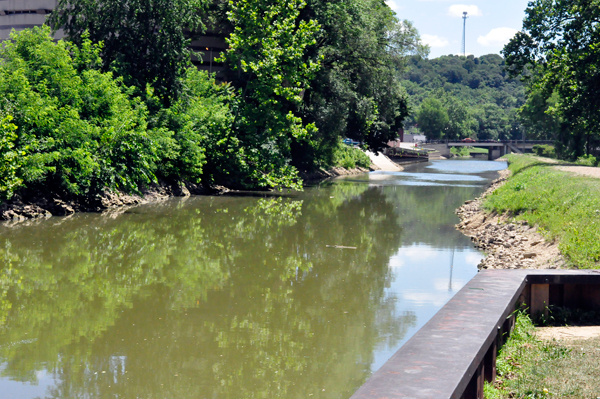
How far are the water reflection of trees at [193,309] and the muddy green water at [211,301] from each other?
1.2 inches

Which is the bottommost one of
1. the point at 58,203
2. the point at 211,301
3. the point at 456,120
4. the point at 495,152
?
the point at 495,152

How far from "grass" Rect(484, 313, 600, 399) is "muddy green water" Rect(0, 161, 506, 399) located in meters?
1.72

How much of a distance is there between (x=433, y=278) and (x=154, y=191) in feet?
59.8

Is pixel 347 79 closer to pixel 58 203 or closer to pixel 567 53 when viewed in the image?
pixel 567 53

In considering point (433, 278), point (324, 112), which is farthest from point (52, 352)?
point (324, 112)

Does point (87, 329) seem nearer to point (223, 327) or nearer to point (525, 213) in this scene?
point (223, 327)

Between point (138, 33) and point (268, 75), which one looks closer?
point (138, 33)

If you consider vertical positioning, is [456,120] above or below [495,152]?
above

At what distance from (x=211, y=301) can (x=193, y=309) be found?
668mm

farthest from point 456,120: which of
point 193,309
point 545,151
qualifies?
point 193,309

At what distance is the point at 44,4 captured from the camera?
64.8 meters

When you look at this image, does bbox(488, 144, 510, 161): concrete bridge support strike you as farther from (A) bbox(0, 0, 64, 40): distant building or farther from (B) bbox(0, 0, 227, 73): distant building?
(A) bbox(0, 0, 64, 40): distant building

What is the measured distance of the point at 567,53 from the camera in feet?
133

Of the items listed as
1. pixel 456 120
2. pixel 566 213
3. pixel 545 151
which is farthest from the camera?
pixel 456 120
